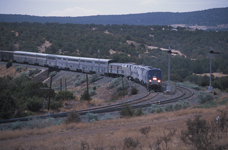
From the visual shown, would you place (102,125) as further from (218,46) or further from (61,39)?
Answer: (61,39)

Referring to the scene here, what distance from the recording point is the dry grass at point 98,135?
42.8 feet

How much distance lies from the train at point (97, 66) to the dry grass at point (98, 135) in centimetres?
1662

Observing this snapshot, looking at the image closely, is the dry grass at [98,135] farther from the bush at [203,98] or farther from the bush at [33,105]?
the bush at [33,105]

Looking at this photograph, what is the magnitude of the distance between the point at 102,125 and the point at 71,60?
4475cm

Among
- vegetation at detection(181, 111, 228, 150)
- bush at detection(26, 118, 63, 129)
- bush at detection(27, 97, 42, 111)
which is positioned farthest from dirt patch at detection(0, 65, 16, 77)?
vegetation at detection(181, 111, 228, 150)

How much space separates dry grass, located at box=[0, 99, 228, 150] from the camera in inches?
513

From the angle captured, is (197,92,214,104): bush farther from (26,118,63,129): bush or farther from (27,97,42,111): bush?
(27,97,42,111): bush

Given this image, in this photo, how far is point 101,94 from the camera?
41.2 metres

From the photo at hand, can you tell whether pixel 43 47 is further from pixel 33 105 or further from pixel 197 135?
pixel 197 135

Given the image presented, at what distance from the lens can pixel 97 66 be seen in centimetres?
5484

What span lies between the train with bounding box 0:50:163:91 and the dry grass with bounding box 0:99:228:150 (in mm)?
16623

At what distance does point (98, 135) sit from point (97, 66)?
40.5m

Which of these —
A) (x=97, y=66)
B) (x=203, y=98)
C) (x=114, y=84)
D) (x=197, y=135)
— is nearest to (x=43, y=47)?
(x=97, y=66)

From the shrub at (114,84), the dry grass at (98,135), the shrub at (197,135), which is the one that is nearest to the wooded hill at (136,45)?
the shrub at (114,84)
